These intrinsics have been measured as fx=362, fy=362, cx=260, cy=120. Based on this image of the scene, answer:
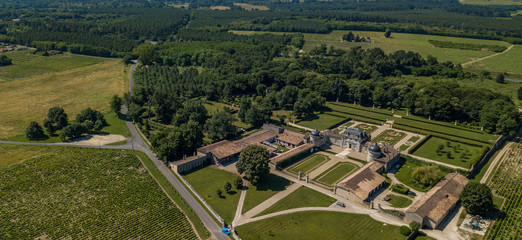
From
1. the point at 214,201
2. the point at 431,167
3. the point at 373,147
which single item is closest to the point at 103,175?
the point at 214,201

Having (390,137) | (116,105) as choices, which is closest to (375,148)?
(390,137)

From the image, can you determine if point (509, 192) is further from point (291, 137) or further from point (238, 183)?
point (238, 183)

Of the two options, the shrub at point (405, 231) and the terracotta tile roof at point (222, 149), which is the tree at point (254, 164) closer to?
the terracotta tile roof at point (222, 149)

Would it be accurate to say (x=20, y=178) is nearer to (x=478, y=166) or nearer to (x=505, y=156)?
(x=478, y=166)

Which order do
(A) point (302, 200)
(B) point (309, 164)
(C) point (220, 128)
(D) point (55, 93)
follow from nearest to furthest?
(A) point (302, 200) → (B) point (309, 164) → (C) point (220, 128) → (D) point (55, 93)

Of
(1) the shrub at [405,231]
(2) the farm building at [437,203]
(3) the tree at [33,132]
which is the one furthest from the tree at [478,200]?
(3) the tree at [33,132]
